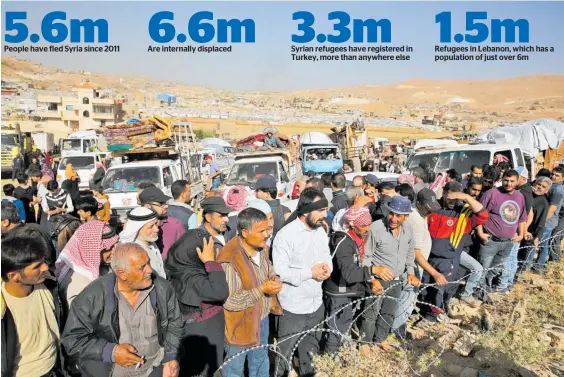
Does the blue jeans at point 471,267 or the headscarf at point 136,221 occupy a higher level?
the headscarf at point 136,221

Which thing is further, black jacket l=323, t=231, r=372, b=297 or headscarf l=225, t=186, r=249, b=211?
headscarf l=225, t=186, r=249, b=211

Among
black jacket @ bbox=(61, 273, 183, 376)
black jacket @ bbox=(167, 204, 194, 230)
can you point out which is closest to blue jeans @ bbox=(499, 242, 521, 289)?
black jacket @ bbox=(167, 204, 194, 230)

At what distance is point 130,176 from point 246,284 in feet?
27.2

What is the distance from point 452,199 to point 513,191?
4.56 feet

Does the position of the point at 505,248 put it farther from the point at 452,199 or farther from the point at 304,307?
the point at 304,307

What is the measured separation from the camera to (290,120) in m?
44.6

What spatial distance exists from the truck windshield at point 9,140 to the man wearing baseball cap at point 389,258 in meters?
23.3

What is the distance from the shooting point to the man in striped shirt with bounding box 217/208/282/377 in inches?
129

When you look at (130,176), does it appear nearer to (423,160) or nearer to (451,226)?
(423,160)

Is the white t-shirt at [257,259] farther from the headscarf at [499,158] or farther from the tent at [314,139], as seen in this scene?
the tent at [314,139]

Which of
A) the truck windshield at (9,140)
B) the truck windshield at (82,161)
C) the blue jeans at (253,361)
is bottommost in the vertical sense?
the blue jeans at (253,361)

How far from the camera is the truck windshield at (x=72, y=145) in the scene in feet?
71.1

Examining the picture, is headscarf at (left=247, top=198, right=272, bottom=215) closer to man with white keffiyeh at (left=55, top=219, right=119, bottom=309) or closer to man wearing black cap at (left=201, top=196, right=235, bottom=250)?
man wearing black cap at (left=201, top=196, right=235, bottom=250)

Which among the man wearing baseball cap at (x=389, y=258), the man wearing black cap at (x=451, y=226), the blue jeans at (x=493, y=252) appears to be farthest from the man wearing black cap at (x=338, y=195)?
the blue jeans at (x=493, y=252)
